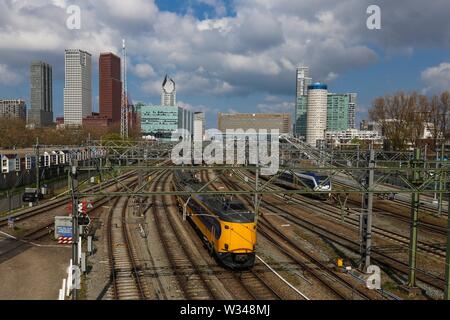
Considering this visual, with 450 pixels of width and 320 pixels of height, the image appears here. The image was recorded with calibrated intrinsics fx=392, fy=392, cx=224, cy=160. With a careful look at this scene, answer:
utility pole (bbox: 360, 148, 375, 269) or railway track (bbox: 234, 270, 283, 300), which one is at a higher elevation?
utility pole (bbox: 360, 148, 375, 269)

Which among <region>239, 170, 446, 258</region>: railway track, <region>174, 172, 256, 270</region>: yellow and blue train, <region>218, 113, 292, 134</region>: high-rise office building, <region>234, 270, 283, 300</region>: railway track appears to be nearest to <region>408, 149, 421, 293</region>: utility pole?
<region>239, 170, 446, 258</region>: railway track

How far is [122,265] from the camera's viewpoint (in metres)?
19.7

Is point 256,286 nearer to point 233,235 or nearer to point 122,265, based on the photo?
point 233,235

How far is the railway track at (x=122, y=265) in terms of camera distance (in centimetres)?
1605

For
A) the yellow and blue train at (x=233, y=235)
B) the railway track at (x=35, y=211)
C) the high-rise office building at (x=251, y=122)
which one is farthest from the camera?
the high-rise office building at (x=251, y=122)

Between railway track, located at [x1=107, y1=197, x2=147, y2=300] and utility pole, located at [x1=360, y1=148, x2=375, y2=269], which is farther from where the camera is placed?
utility pole, located at [x1=360, y1=148, x2=375, y2=269]

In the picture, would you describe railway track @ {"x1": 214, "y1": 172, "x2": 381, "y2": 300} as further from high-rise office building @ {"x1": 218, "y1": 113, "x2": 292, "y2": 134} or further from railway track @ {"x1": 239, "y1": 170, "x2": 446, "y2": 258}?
high-rise office building @ {"x1": 218, "y1": 113, "x2": 292, "y2": 134}

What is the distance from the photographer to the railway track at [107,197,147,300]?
16.0m

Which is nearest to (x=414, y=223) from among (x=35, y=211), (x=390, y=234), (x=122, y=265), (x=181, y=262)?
(x=181, y=262)

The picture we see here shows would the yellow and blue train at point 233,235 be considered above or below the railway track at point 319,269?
above

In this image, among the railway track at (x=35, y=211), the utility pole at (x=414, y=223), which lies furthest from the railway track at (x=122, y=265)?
the utility pole at (x=414, y=223)

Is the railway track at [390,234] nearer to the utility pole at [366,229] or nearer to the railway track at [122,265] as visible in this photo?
the utility pole at [366,229]
